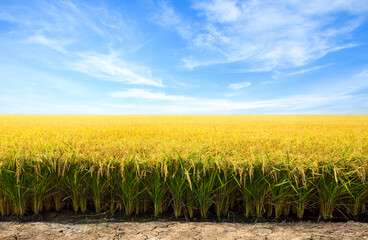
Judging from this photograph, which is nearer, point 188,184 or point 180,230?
point 180,230

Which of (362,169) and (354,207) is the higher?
(362,169)

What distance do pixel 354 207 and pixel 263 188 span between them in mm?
1377

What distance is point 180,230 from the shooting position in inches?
98.7

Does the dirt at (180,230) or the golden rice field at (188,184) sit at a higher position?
the golden rice field at (188,184)

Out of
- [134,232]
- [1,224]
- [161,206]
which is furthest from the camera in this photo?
[161,206]

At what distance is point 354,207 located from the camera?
2.95m

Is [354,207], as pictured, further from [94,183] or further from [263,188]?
[94,183]

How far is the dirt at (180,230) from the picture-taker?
7.86 ft

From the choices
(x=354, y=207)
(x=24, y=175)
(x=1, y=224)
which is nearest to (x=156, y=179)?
(x=24, y=175)

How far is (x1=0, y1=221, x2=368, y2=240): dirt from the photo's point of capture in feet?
7.86

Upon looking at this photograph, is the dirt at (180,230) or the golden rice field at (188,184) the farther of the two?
the golden rice field at (188,184)

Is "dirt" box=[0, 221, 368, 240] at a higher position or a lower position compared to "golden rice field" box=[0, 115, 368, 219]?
lower

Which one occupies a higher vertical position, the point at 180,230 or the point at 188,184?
the point at 188,184

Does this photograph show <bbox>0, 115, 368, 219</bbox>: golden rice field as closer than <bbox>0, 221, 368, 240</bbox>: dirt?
No
